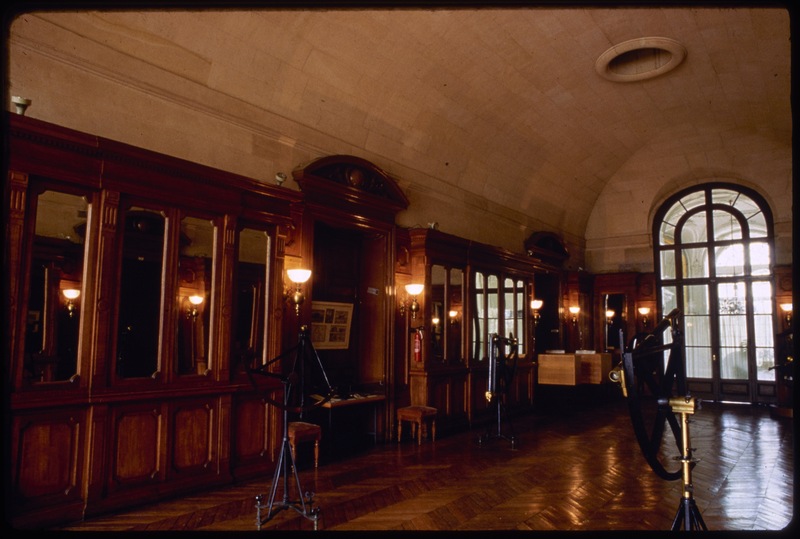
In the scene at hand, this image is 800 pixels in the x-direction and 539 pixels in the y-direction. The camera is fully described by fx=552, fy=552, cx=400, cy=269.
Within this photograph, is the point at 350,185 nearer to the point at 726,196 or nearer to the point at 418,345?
the point at 418,345

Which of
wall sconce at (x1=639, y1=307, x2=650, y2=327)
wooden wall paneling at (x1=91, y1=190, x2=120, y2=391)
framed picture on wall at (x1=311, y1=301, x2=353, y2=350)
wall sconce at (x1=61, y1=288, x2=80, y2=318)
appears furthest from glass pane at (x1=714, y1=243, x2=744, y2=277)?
wall sconce at (x1=61, y1=288, x2=80, y2=318)

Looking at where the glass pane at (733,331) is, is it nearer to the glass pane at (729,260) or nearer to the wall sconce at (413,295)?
the glass pane at (729,260)

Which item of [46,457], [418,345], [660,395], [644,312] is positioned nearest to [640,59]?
[418,345]

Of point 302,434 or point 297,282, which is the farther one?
point 297,282

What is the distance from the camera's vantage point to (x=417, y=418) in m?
7.12

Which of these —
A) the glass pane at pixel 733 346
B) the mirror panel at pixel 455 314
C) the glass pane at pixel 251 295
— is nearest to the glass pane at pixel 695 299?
the glass pane at pixel 733 346

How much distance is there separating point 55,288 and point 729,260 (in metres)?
12.5

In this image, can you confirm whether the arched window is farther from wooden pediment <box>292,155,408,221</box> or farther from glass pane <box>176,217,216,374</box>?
glass pane <box>176,217,216,374</box>

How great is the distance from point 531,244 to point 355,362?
5224mm

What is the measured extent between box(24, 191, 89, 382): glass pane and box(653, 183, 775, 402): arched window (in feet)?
39.0

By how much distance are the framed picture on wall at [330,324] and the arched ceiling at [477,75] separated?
2.17 m

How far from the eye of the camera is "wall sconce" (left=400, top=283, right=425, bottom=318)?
25.1 ft

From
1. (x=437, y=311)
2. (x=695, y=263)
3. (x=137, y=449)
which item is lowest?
(x=137, y=449)

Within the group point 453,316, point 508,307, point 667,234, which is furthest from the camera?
point 667,234
